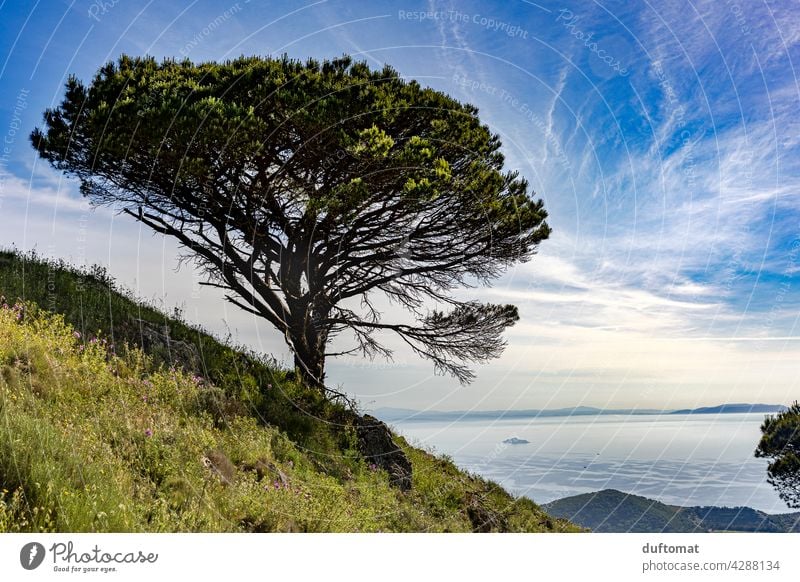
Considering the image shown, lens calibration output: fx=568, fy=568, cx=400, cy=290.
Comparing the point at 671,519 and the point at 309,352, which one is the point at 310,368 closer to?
the point at 309,352

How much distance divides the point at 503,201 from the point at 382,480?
268 inches

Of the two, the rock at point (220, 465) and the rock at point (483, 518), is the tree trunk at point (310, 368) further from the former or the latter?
the rock at point (220, 465)

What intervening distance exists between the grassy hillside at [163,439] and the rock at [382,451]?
0.84 feet

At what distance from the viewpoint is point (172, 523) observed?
16.8 feet

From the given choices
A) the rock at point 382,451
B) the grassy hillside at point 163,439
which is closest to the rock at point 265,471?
the grassy hillside at point 163,439

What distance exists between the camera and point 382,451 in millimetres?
11266

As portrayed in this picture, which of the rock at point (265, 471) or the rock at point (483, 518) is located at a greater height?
the rock at point (265, 471)

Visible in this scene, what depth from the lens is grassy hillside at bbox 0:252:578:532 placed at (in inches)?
198

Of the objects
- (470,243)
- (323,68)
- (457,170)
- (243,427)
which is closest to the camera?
(243,427)
